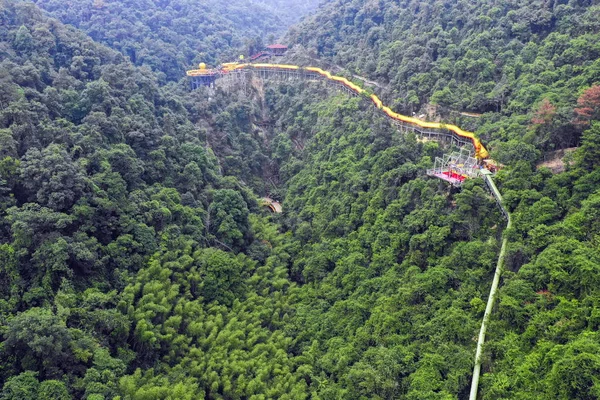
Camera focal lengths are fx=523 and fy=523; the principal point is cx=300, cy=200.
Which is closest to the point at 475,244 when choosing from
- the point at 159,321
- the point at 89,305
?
the point at 159,321

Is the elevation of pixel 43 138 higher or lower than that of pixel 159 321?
higher

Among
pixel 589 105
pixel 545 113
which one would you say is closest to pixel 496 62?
pixel 545 113

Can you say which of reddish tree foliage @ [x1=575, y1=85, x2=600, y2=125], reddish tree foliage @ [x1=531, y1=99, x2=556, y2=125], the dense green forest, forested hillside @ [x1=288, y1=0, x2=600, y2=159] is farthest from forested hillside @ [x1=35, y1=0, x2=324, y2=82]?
reddish tree foliage @ [x1=575, y1=85, x2=600, y2=125]

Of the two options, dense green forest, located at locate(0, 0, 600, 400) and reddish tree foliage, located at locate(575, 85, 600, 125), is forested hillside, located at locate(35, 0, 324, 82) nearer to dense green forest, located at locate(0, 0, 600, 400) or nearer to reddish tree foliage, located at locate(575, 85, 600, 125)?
dense green forest, located at locate(0, 0, 600, 400)

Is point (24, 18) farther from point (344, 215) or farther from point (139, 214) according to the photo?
point (344, 215)

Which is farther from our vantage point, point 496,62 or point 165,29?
point 165,29

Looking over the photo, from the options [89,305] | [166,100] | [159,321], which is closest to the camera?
[89,305]

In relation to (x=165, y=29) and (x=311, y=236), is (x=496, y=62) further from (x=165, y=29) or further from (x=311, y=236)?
(x=165, y=29)
